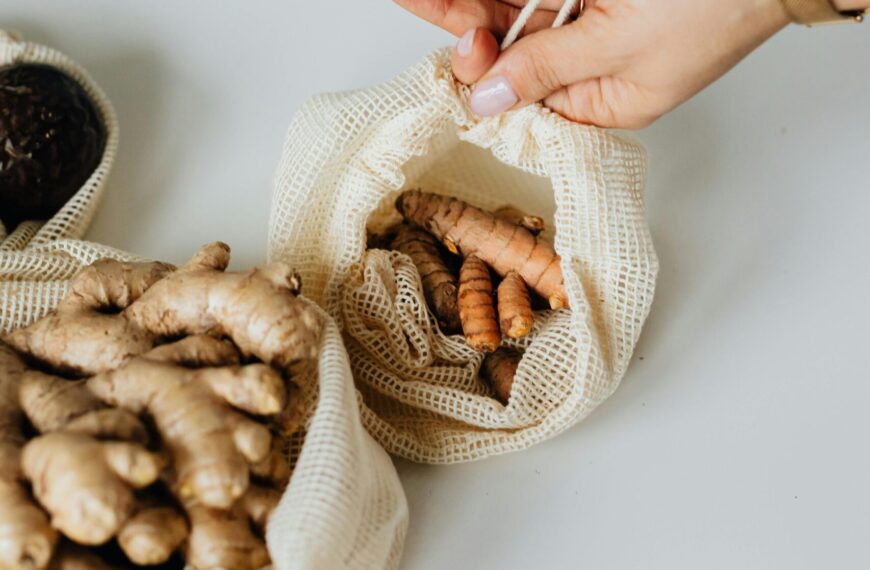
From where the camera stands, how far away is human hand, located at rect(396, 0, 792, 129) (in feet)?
2.76

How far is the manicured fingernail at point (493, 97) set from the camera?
0.87m

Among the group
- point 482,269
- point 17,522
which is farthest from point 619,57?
point 17,522

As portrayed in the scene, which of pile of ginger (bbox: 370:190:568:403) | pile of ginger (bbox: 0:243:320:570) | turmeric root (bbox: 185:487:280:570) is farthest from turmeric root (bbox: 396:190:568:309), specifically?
turmeric root (bbox: 185:487:280:570)

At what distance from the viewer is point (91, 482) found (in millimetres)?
585

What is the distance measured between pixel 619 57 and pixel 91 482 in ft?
2.06

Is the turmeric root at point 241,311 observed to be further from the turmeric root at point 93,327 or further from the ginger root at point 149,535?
the ginger root at point 149,535

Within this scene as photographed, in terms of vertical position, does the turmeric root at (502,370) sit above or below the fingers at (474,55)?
below

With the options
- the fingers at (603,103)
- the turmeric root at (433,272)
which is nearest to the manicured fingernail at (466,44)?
the fingers at (603,103)

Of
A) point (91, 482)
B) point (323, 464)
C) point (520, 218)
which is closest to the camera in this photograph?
point (91, 482)

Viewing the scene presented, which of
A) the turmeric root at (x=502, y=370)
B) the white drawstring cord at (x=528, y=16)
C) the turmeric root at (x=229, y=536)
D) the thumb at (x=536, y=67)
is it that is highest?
the white drawstring cord at (x=528, y=16)

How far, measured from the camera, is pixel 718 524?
0.80 m

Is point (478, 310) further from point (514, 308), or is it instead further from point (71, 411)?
point (71, 411)

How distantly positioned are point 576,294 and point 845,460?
31cm

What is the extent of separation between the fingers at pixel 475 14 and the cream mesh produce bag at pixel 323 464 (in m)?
0.44
